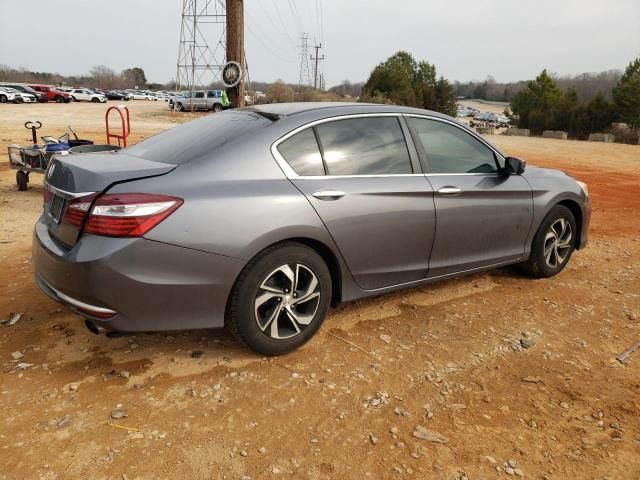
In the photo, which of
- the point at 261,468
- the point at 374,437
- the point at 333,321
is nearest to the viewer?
the point at 261,468

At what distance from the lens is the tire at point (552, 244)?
183 inches

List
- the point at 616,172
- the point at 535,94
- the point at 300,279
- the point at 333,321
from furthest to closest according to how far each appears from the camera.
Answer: the point at 535,94, the point at 616,172, the point at 333,321, the point at 300,279

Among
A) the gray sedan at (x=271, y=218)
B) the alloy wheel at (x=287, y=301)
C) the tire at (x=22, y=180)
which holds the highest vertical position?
the gray sedan at (x=271, y=218)

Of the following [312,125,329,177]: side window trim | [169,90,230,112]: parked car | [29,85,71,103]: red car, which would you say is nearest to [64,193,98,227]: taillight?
[312,125,329,177]: side window trim

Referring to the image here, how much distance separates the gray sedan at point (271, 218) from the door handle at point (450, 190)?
2cm

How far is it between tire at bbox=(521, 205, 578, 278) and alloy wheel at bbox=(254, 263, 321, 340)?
2.40 meters

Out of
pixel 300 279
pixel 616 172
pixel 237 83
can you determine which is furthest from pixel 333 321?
pixel 616 172

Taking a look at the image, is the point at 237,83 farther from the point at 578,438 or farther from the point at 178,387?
the point at 578,438

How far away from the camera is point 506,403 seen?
9.35ft

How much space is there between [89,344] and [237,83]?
24.0 ft

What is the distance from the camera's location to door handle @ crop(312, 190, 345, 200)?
319 centimetres

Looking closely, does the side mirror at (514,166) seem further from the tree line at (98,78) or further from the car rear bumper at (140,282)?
the tree line at (98,78)

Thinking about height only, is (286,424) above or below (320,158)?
below

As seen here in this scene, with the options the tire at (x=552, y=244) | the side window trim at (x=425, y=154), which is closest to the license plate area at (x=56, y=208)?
the side window trim at (x=425, y=154)
